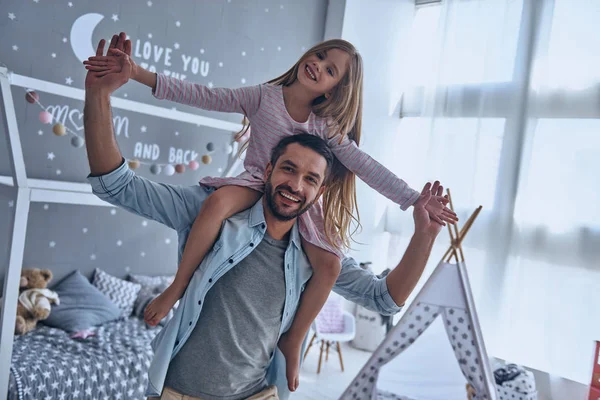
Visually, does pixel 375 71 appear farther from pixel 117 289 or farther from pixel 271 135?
pixel 271 135

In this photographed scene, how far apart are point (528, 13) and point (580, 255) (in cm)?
178

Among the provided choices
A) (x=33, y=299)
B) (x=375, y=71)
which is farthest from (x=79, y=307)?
(x=375, y=71)

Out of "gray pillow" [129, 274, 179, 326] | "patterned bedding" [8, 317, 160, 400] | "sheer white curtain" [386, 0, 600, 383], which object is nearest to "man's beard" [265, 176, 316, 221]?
"patterned bedding" [8, 317, 160, 400]

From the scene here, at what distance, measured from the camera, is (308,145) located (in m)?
1.10

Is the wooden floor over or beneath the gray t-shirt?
beneath

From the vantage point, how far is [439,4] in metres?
4.71

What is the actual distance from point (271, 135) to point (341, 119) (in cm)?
15

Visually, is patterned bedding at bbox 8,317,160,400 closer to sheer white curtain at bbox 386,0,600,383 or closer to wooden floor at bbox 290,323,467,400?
wooden floor at bbox 290,323,467,400

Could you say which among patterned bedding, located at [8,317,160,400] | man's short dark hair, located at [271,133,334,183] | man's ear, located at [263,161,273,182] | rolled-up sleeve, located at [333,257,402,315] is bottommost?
patterned bedding, located at [8,317,160,400]

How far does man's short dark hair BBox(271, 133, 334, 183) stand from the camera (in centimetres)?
111

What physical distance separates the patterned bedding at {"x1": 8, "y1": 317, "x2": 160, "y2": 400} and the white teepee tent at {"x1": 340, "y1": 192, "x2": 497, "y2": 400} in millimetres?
1092

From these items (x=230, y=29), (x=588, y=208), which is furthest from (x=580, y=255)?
(x=230, y=29)

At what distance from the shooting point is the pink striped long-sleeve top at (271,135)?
1169mm

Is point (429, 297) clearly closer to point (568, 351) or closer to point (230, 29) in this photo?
point (568, 351)
